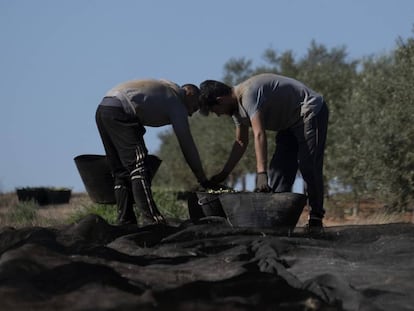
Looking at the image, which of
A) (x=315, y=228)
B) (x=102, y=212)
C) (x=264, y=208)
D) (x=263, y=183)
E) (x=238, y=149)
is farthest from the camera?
(x=102, y=212)

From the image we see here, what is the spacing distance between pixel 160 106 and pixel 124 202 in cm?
100

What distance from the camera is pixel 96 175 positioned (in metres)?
7.17

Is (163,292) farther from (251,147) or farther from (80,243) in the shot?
(251,147)

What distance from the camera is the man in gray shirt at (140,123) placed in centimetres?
631

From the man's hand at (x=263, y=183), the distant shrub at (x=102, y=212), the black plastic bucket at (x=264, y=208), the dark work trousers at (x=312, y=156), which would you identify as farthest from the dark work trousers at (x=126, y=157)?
the distant shrub at (x=102, y=212)

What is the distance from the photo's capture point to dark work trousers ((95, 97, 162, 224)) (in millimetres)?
6273

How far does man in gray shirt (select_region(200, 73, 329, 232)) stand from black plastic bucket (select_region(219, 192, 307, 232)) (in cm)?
24

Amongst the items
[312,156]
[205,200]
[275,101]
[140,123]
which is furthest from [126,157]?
[312,156]

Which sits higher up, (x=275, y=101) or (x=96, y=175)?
(x=275, y=101)

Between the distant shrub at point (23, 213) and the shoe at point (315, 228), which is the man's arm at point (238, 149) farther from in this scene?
the distant shrub at point (23, 213)

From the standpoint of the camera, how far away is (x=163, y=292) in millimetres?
2852

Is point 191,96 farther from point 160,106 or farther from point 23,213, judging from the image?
point 23,213

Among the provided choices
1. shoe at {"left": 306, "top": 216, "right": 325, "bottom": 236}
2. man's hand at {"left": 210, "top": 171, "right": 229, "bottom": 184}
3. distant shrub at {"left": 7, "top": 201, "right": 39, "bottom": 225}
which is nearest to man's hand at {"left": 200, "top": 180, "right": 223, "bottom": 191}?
man's hand at {"left": 210, "top": 171, "right": 229, "bottom": 184}

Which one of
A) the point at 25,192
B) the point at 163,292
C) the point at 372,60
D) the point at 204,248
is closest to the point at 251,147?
the point at 372,60
